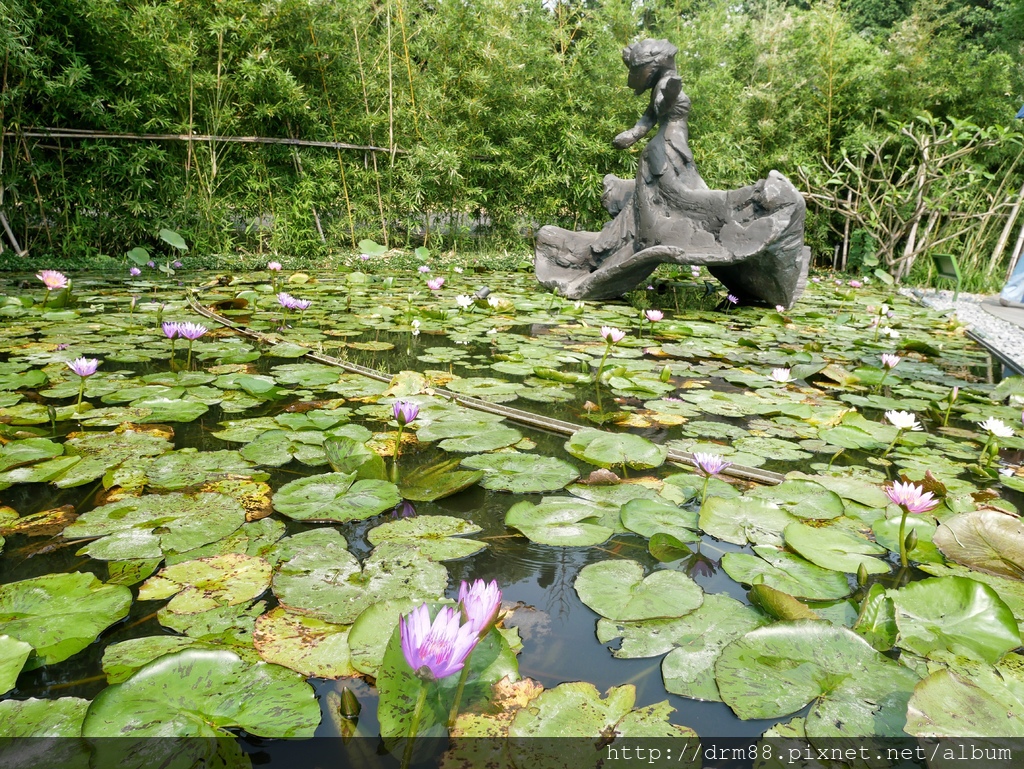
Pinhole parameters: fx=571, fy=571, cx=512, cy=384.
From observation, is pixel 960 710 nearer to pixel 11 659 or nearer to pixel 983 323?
pixel 11 659

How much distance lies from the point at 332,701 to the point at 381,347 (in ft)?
5.46

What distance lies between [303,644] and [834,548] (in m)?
0.76

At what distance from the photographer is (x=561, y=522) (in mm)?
917

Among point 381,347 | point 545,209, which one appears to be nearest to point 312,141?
point 545,209

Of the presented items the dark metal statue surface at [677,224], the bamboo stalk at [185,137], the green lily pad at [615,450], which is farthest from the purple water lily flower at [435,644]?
the bamboo stalk at [185,137]

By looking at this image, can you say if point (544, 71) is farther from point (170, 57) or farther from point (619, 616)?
point (619, 616)

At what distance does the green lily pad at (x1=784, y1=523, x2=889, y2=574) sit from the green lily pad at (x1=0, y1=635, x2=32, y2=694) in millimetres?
947

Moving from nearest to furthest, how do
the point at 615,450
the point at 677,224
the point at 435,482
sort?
the point at 435,482, the point at 615,450, the point at 677,224

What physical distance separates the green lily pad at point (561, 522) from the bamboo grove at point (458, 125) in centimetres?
444

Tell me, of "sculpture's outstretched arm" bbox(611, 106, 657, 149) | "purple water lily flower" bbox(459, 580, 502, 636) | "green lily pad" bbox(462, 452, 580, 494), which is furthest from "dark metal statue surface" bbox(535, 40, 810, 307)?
"purple water lily flower" bbox(459, 580, 502, 636)

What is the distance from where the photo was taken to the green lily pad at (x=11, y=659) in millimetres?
527

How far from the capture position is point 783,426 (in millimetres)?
1475

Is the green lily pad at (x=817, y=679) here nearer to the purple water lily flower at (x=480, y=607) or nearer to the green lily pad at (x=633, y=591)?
the green lily pad at (x=633, y=591)

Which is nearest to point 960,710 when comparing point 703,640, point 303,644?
point 703,640
